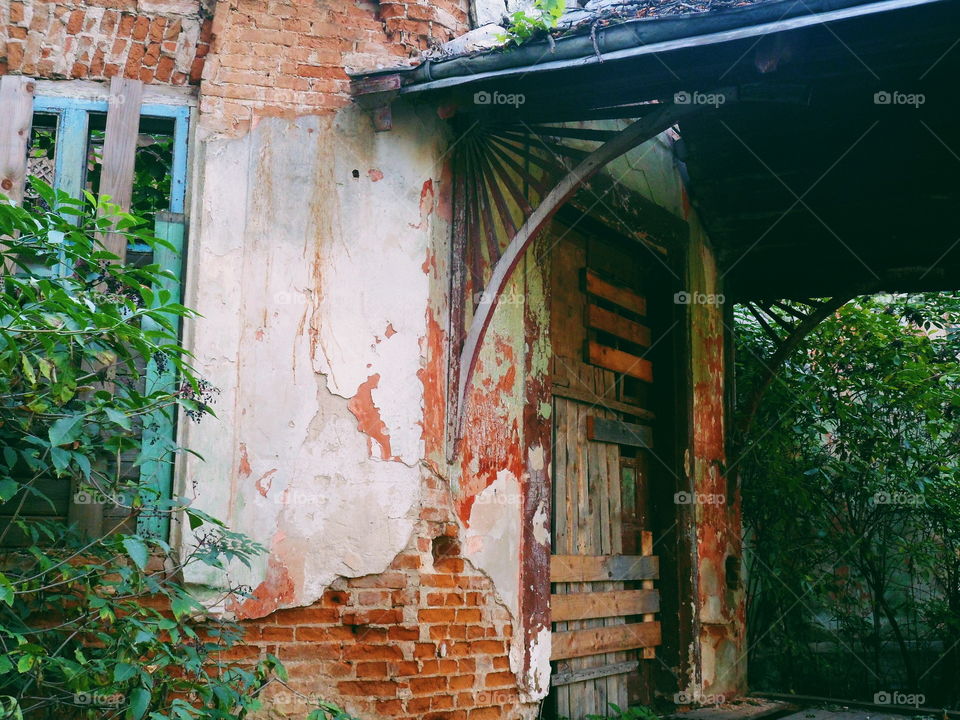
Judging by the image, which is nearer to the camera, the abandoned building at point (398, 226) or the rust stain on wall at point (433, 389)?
the abandoned building at point (398, 226)

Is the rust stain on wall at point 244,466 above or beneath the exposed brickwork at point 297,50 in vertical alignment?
beneath

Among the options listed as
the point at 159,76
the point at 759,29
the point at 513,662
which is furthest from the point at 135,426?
the point at 759,29

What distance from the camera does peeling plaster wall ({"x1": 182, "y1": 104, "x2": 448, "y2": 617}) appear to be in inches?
171

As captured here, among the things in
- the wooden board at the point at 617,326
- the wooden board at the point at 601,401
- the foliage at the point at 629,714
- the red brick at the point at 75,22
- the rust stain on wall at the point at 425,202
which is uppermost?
the red brick at the point at 75,22

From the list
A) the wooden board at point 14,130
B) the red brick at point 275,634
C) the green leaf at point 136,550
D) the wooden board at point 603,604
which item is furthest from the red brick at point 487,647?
the wooden board at point 14,130

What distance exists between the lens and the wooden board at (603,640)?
5574mm

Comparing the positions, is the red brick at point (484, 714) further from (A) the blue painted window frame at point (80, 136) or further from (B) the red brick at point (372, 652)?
(A) the blue painted window frame at point (80, 136)

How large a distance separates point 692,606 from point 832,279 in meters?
2.98

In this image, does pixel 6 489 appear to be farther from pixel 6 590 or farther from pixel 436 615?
pixel 436 615

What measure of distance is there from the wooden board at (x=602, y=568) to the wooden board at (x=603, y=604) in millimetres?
96

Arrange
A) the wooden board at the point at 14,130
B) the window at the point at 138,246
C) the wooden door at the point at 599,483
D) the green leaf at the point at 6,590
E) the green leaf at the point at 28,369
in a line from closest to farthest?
the green leaf at the point at 6,590, the green leaf at the point at 28,369, the window at the point at 138,246, the wooden board at the point at 14,130, the wooden door at the point at 599,483

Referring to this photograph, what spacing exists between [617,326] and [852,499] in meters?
3.30

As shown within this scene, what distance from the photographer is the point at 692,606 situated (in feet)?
21.9

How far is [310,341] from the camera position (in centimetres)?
452
